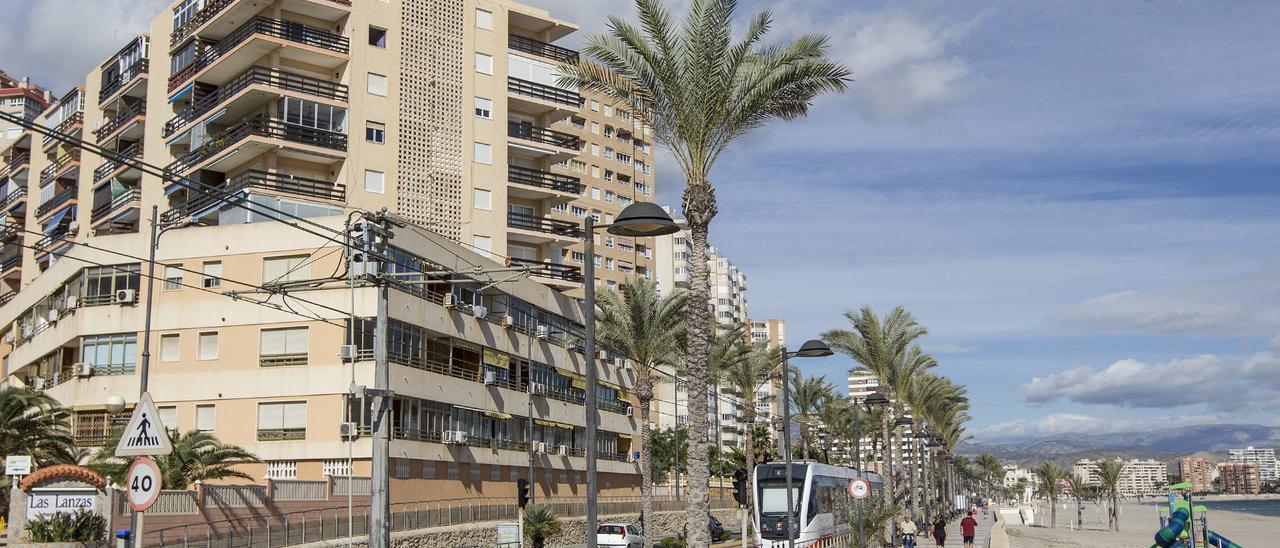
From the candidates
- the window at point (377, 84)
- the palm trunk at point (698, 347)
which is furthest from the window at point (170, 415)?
the palm trunk at point (698, 347)

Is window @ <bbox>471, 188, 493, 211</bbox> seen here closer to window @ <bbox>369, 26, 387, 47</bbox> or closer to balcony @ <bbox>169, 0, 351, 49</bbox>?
window @ <bbox>369, 26, 387, 47</bbox>

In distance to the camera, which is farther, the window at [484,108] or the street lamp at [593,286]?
the window at [484,108]

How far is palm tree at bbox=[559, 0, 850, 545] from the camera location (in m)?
25.3

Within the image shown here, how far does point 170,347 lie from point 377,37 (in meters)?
17.8

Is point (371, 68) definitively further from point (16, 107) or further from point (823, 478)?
point (16, 107)

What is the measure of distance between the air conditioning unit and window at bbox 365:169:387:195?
1154cm

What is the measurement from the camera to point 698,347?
25.9m

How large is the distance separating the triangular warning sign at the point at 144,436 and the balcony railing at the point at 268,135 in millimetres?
36570

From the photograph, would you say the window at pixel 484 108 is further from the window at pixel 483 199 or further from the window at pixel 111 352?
the window at pixel 111 352

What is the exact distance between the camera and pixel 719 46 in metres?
25.2

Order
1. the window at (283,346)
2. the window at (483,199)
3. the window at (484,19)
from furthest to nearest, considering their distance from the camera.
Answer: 1. the window at (484,19)
2. the window at (483,199)
3. the window at (283,346)

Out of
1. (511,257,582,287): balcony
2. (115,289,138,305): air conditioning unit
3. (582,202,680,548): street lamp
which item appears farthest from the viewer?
(511,257,582,287): balcony

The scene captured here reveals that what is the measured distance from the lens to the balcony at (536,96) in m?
58.0

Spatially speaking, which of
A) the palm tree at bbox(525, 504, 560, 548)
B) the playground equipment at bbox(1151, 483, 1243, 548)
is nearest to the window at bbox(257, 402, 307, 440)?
the palm tree at bbox(525, 504, 560, 548)
